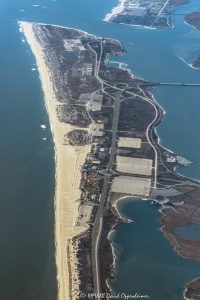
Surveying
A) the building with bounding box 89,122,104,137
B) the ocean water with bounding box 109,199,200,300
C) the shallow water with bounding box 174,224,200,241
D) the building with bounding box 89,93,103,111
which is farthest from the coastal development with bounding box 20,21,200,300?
the ocean water with bounding box 109,199,200,300

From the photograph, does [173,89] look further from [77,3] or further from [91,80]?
[77,3]

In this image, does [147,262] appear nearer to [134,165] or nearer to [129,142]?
[134,165]

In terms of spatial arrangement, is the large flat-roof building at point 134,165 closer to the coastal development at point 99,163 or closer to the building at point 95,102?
the coastal development at point 99,163

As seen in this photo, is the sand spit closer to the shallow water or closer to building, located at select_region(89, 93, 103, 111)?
building, located at select_region(89, 93, 103, 111)

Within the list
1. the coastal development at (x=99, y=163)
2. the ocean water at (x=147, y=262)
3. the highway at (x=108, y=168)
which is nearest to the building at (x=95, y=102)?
the coastal development at (x=99, y=163)

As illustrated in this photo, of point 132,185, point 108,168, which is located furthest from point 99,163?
point 132,185

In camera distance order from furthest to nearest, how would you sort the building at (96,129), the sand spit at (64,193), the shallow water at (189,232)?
1. the building at (96,129)
2. the shallow water at (189,232)
3. the sand spit at (64,193)
